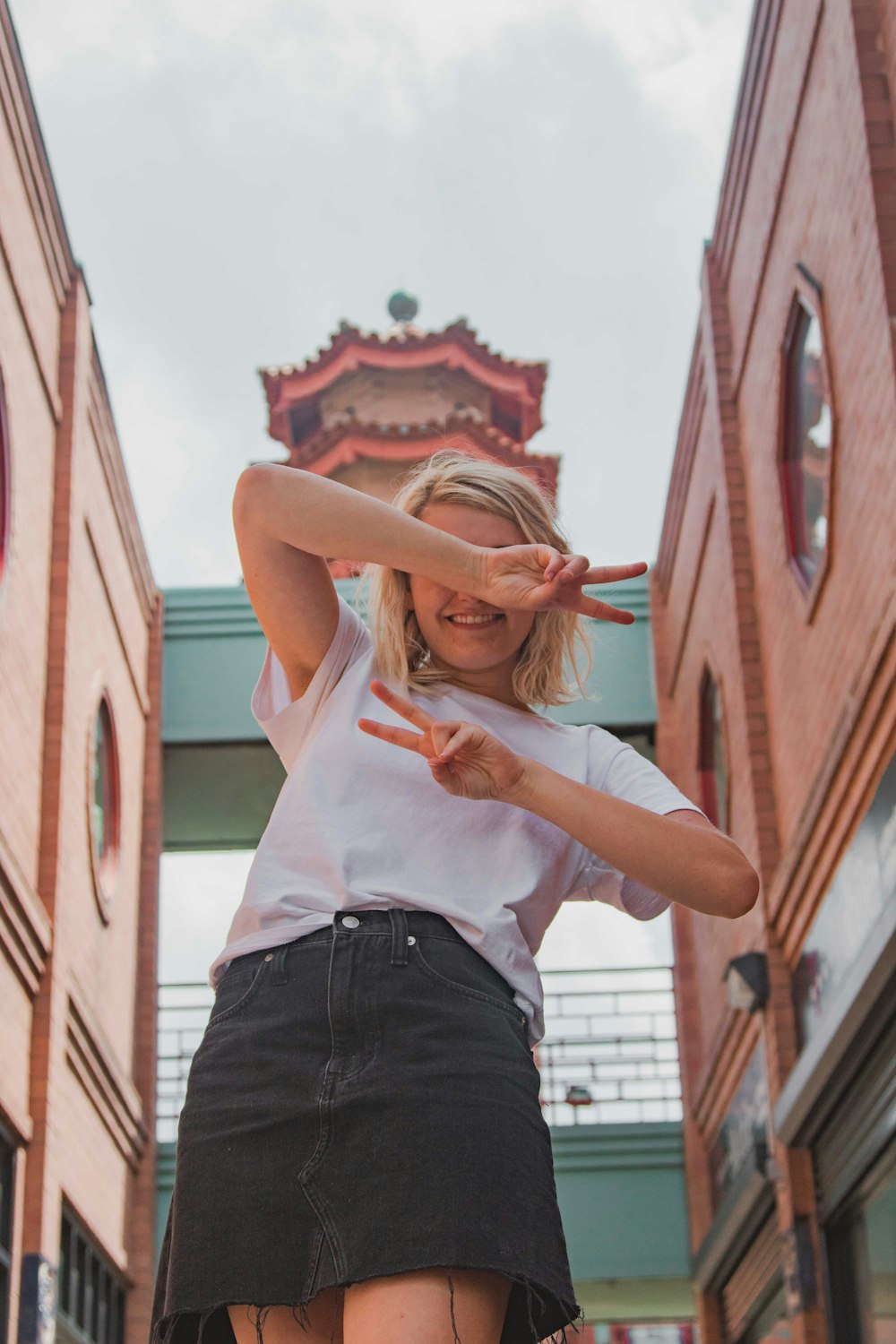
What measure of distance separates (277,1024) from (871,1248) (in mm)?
5949

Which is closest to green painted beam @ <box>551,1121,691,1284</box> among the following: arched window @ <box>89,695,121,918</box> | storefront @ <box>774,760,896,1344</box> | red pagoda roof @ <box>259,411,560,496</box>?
storefront @ <box>774,760,896,1344</box>

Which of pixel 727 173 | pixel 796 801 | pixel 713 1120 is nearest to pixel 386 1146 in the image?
pixel 796 801

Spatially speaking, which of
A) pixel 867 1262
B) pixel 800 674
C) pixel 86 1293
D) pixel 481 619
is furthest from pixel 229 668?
pixel 481 619

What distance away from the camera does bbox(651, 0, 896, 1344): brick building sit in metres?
6.12

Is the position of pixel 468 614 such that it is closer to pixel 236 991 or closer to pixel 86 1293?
pixel 236 991

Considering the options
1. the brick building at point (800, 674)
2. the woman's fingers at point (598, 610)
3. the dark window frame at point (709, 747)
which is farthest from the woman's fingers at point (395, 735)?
the dark window frame at point (709, 747)

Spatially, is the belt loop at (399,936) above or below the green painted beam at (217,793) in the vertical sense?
below

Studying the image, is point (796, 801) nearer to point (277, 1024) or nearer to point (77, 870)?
point (77, 870)

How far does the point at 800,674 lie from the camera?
782 centimetres

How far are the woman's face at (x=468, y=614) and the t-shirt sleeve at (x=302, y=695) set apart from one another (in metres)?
0.09

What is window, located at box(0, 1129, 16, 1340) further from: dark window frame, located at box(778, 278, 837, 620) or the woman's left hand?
the woman's left hand

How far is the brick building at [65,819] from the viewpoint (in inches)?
314

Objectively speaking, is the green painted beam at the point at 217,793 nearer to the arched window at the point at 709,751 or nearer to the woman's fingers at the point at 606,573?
the arched window at the point at 709,751

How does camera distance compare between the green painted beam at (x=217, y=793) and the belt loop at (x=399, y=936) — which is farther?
the green painted beam at (x=217, y=793)
